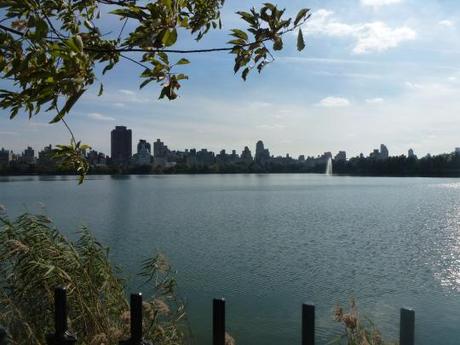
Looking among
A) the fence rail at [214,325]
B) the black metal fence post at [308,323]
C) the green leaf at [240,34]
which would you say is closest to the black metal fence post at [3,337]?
the fence rail at [214,325]

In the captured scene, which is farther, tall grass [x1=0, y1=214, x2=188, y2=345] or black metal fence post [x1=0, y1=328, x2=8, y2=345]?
tall grass [x1=0, y1=214, x2=188, y2=345]

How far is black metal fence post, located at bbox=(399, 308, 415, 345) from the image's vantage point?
2715 mm

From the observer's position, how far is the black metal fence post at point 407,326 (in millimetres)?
2715

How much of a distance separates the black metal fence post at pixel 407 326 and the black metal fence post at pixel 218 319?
1.09 metres

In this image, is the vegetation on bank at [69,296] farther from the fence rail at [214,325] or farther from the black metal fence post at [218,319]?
the black metal fence post at [218,319]

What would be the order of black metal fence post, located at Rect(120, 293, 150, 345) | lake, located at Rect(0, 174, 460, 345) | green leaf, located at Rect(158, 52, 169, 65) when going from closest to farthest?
green leaf, located at Rect(158, 52, 169, 65) < black metal fence post, located at Rect(120, 293, 150, 345) < lake, located at Rect(0, 174, 460, 345)

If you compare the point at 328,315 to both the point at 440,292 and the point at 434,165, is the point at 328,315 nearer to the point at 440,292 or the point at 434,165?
the point at 440,292

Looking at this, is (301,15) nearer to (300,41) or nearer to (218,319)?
(300,41)

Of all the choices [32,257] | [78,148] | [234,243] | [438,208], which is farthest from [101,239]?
[438,208]

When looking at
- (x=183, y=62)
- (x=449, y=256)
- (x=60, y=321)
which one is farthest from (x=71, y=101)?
(x=449, y=256)

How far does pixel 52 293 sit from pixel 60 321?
12.8ft

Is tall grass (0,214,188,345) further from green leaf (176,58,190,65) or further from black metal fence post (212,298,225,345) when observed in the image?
green leaf (176,58,190,65)

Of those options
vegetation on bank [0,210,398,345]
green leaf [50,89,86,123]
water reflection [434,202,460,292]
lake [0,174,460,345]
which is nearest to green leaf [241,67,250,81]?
green leaf [50,89,86,123]

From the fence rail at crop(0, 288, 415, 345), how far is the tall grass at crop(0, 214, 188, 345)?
5.35 feet
